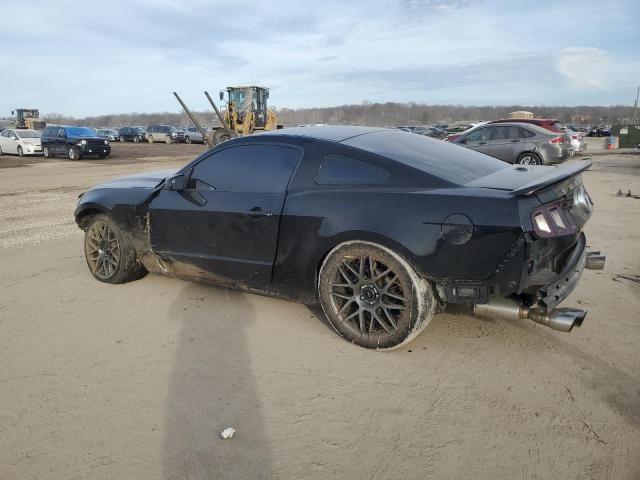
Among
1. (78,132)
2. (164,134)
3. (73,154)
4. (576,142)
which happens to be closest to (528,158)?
(576,142)

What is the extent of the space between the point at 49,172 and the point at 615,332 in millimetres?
18212

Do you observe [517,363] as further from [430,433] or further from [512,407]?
[430,433]

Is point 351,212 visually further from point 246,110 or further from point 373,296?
point 246,110

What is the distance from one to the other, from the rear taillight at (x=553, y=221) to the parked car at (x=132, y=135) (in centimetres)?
4601

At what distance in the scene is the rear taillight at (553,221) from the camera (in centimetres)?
276

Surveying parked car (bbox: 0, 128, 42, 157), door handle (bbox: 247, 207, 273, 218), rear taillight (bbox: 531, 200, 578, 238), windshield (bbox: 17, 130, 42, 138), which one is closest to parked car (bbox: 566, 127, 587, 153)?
rear taillight (bbox: 531, 200, 578, 238)

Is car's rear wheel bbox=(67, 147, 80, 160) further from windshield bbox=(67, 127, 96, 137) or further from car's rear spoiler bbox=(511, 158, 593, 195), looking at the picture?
car's rear spoiler bbox=(511, 158, 593, 195)

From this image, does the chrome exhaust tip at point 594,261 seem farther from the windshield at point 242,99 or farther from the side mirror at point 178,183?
the windshield at point 242,99

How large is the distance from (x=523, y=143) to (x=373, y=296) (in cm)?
1125

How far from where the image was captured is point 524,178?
3.29 metres

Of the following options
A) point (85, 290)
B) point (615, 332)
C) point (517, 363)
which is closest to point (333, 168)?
point (517, 363)

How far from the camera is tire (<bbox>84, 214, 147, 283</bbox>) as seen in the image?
4469mm

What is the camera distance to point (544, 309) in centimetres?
295

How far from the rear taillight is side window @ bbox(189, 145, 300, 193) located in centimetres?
173
